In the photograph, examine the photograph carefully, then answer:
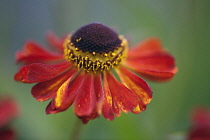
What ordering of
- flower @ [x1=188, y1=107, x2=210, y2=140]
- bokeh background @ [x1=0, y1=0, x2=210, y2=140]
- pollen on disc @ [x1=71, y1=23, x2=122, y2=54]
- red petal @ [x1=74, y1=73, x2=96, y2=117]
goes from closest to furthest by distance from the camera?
red petal @ [x1=74, y1=73, x2=96, y2=117] < pollen on disc @ [x1=71, y1=23, x2=122, y2=54] < flower @ [x1=188, y1=107, x2=210, y2=140] < bokeh background @ [x1=0, y1=0, x2=210, y2=140]

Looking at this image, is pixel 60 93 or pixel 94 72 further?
pixel 94 72

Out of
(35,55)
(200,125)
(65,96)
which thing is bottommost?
(200,125)

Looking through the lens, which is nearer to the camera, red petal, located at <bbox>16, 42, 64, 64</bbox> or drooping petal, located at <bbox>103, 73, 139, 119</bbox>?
drooping petal, located at <bbox>103, 73, 139, 119</bbox>

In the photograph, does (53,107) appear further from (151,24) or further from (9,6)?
(9,6)

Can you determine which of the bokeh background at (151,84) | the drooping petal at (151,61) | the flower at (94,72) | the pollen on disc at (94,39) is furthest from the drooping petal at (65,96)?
the bokeh background at (151,84)

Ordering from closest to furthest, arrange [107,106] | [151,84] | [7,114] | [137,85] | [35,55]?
[107,106]
[137,85]
[35,55]
[7,114]
[151,84]

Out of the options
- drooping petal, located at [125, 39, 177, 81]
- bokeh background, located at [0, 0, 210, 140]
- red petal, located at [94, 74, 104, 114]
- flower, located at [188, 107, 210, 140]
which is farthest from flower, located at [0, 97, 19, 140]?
flower, located at [188, 107, 210, 140]

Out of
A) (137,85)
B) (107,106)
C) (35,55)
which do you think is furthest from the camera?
(35,55)

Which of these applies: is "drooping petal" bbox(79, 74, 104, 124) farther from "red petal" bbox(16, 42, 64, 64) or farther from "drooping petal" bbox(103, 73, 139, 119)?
"red petal" bbox(16, 42, 64, 64)

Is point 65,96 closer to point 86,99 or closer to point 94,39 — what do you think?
point 86,99

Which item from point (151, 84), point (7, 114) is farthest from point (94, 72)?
point (151, 84)
